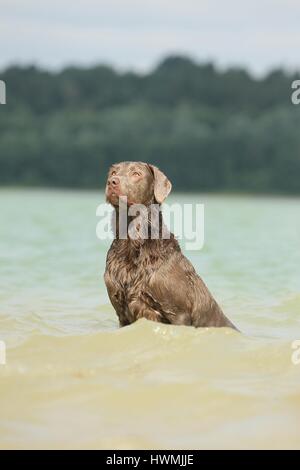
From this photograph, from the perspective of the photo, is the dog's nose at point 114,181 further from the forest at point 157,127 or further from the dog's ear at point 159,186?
the forest at point 157,127

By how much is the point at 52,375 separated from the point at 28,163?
229 feet

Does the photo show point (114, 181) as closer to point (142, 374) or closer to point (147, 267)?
point (147, 267)

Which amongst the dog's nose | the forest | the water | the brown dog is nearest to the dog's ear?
the brown dog

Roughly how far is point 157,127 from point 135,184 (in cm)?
7674

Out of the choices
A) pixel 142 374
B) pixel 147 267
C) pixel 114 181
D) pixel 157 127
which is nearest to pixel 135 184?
pixel 114 181

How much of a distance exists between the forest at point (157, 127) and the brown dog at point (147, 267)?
6429 cm

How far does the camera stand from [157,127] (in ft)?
283

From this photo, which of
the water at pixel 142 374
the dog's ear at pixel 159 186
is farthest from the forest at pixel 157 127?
the dog's ear at pixel 159 186

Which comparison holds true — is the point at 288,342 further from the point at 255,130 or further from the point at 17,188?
the point at 255,130

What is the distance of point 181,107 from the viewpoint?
92.4 meters

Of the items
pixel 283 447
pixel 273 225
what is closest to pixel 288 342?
pixel 283 447

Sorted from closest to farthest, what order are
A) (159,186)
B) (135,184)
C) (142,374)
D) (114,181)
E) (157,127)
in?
(142,374)
(114,181)
(135,184)
(159,186)
(157,127)

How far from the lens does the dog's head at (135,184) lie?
9961 millimetres

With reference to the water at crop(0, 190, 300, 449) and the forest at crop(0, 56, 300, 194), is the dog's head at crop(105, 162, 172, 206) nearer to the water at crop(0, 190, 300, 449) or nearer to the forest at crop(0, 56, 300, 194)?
the water at crop(0, 190, 300, 449)
